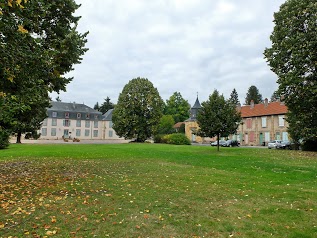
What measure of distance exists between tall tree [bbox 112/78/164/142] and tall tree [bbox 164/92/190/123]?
36.5 meters

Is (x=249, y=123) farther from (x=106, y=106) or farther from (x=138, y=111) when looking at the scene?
(x=106, y=106)

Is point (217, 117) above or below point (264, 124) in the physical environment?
below

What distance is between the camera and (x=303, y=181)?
988cm

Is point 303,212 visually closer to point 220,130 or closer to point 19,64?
point 19,64

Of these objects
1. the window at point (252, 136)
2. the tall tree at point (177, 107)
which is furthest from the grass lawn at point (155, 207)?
the tall tree at point (177, 107)

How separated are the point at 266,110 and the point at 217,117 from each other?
32018 millimetres

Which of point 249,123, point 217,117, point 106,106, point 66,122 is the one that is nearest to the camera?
point 217,117

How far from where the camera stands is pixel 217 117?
2267 cm

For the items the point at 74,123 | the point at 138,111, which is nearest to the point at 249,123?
the point at 138,111

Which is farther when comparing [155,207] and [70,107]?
[70,107]

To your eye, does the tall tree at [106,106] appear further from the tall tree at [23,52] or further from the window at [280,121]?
the tall tree at [23,52]

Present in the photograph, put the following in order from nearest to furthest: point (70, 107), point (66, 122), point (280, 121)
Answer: point (280, 121)
point (66, 122)
point (70, 107)

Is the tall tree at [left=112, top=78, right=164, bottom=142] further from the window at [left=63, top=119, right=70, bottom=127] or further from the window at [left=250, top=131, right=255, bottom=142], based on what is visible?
the window at [left=63, top=119, right=70, bottom=127]

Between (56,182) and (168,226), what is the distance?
16.7ft
